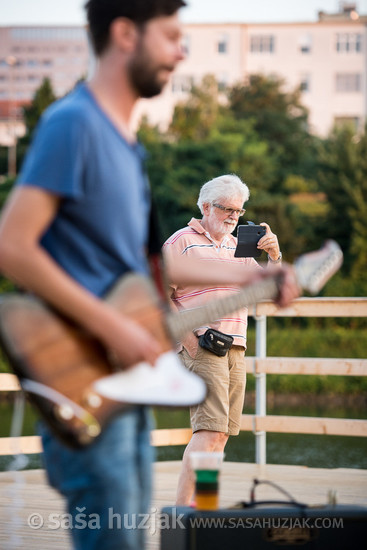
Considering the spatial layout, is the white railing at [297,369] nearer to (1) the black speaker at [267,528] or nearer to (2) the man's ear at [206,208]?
(2) the man's ear at [206,208]

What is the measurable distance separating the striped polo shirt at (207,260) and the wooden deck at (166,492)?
880 millimetres

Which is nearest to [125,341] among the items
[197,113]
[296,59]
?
[197,113]

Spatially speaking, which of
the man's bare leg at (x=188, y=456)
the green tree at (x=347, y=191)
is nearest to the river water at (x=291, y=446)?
the man's bare leg at (x=188, y=456)

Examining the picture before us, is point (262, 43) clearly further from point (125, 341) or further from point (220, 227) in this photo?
point (125, 341)

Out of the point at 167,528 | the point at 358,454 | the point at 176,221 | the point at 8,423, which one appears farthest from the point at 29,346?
the point at 176,221

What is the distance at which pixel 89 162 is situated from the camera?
190 centimetres

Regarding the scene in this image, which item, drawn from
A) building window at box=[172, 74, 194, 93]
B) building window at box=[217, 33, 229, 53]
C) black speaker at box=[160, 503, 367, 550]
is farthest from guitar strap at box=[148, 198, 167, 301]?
building window at box=[217, 33, 229, 53]

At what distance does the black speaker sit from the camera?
103 inches

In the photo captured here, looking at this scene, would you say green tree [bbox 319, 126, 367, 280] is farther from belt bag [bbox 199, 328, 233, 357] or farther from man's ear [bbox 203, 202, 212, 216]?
belt bag [bbox 199, 328, 233, 357]

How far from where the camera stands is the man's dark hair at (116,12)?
2.00 metres

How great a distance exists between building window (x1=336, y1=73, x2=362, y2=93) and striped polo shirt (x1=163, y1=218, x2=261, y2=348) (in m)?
59.1

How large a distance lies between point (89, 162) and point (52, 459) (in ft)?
1.85

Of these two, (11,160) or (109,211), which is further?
(11,160)

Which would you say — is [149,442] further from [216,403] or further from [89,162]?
[216,403]
